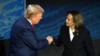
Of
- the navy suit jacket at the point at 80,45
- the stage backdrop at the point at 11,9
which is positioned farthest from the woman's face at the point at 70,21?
the stage backdrop at the point at 11,9

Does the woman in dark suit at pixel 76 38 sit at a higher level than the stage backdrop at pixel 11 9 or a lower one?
lower

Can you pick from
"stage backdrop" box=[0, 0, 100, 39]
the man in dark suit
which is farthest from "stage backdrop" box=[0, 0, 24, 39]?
the man in dark suit

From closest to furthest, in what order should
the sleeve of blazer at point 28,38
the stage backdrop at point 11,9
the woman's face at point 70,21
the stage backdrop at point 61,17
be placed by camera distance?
the sleeve of blazer at point 28,38 → the woman's face at point 70,21 → the stage backdrop at point 11,9 → the stage backdrop at point 61,17

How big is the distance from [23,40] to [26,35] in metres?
0.07

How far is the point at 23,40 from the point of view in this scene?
3.38m

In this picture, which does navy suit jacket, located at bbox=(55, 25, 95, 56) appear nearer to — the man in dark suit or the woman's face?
the woman's face

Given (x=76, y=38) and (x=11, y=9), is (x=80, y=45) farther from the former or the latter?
(x=11, y=9)

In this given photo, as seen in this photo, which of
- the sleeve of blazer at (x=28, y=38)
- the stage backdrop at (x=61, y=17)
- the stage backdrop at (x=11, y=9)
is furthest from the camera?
the stage backdrop at (x=61, y=17)

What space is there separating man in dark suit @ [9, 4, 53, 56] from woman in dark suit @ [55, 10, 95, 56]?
853mm

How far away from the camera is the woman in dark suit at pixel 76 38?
4.16 metres

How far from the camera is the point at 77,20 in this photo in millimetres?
4133

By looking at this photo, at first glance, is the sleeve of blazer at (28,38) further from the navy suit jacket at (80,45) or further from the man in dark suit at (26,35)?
the navy suit jacket at (80,45)

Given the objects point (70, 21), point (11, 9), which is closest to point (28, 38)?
point (70, 21)

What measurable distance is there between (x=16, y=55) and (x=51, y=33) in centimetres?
292
